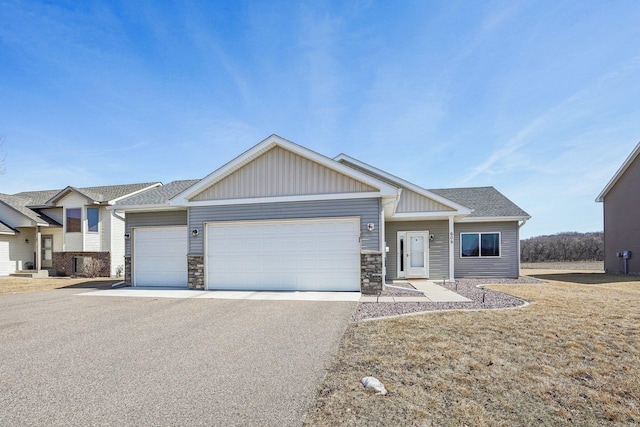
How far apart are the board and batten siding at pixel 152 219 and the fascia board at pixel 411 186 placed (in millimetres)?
7110

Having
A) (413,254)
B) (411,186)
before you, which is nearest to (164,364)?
(411,186)

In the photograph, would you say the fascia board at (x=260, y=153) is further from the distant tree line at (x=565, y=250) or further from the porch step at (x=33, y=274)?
the distant tree line at (x=565, y=250)

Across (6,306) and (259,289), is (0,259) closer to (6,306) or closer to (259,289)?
(6,306)

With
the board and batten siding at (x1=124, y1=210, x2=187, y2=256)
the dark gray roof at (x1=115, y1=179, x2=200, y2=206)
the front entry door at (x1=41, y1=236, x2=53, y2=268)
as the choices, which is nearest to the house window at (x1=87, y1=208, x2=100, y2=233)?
the front entry door at (x1=41, y1=236, x2=53, y2=268)

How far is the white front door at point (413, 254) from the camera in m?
14.4

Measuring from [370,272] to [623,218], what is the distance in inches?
693

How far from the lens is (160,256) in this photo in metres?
12.1

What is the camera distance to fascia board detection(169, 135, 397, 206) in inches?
386

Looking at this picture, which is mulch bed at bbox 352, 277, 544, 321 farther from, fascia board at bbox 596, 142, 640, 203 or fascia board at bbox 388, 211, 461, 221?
fascia board at bbox 596, 142, 640, 203

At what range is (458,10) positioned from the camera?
9430mm

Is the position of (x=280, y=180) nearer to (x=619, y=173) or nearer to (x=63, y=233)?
(x=63, y=233)

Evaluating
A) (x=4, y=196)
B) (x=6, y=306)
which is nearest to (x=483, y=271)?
(x=6, y=306)

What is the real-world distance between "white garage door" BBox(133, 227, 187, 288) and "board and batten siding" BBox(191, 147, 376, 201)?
2.06m

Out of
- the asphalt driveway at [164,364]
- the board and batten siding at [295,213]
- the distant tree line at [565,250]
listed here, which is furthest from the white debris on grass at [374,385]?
the distant tree line at [565,250]
